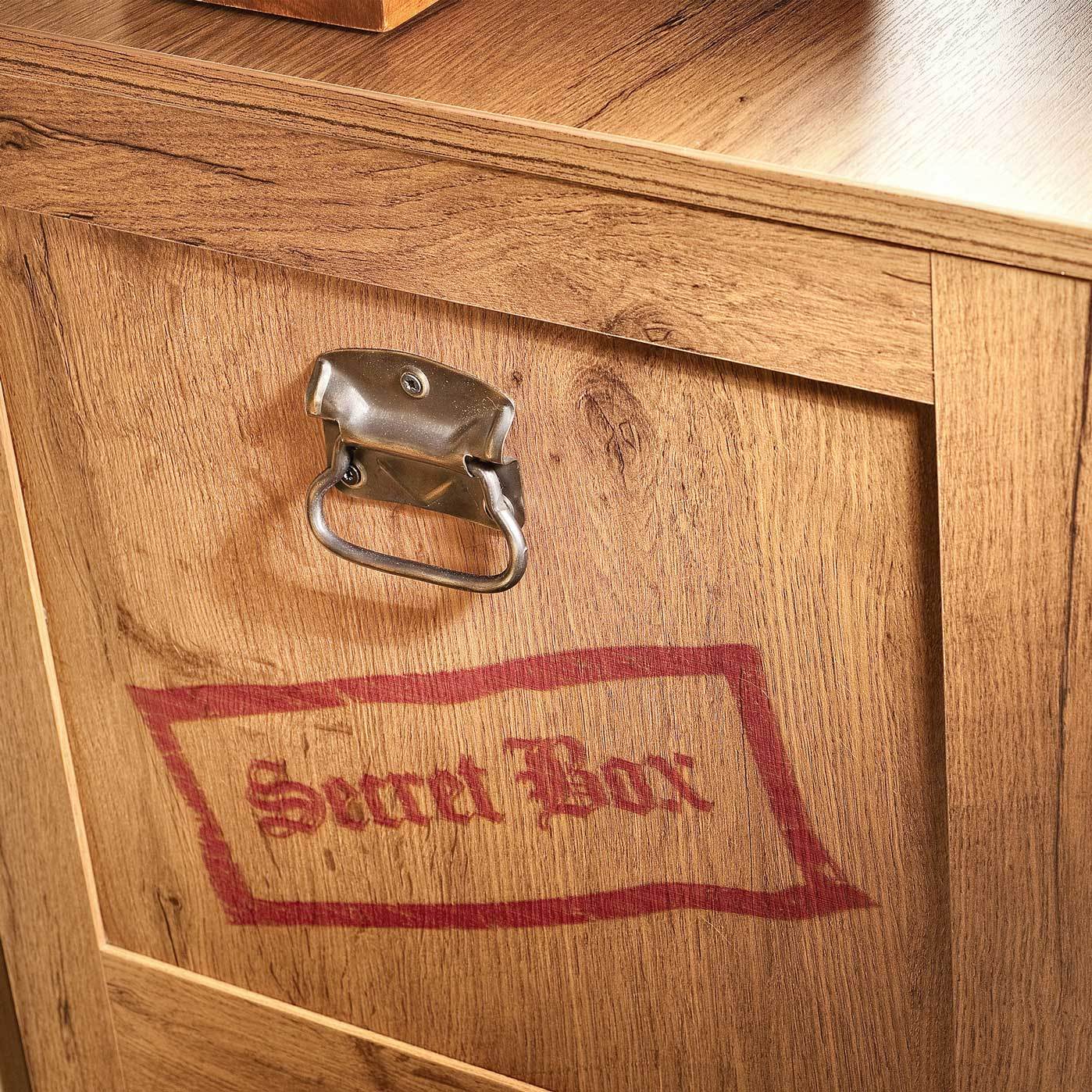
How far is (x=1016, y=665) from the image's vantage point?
56 cm

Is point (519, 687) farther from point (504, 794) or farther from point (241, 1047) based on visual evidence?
point (241, 1047)

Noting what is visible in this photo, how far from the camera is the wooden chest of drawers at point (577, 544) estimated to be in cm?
54

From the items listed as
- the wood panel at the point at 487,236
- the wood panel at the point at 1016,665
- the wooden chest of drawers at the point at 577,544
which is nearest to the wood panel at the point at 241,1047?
the wooden chest of drawers at the point at 577,544

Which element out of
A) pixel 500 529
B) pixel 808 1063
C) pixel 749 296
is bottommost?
pixel 808 1063

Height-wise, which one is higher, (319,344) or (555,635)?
(319,344)

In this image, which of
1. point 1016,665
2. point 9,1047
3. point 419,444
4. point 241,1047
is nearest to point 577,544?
point 419,444

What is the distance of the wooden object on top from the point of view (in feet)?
2.05

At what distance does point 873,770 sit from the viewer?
2.08 feet

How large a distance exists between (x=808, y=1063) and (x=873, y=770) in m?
0.18

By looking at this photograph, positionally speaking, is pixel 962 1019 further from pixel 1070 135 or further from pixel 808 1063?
pixel 1070 135

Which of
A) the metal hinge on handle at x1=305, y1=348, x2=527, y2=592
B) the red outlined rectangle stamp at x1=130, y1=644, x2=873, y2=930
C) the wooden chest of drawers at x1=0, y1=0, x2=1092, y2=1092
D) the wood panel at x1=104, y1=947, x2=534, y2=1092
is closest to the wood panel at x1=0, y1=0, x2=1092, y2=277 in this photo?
the wooden chest of drawers at x1=0, y1=0, x2=1092, y2=1092

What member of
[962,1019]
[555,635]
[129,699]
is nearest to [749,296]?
[555,635]

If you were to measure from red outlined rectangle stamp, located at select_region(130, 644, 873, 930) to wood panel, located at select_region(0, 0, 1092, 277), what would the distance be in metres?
0.22

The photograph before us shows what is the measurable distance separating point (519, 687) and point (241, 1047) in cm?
36
